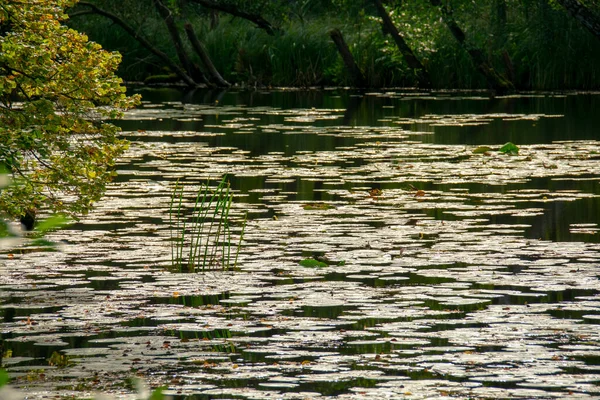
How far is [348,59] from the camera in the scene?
32.5 metres

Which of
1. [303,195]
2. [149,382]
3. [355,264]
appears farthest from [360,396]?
[303,195]

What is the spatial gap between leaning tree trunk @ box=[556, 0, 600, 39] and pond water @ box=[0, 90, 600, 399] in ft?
26.4

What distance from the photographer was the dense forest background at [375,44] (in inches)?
1164

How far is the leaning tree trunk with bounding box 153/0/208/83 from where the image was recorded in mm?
31972

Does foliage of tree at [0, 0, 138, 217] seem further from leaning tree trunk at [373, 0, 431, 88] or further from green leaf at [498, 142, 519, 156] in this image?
leaning tree trunk at [373, 0, 431, 88]

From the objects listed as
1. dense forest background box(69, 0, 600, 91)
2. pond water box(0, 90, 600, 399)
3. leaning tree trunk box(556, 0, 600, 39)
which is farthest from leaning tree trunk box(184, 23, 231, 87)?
pond water box(0, 90, 600, 399)

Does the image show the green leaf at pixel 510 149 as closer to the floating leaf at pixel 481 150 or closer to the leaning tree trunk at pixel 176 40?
the floating leaf at pixel 481 150

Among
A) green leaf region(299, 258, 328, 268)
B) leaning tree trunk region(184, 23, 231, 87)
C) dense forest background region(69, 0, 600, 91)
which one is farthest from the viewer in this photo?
leaning tree trunk region(184, 23, 231, 87)

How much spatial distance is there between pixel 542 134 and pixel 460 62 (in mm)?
11843

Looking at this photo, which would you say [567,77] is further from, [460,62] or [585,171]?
[585,171]

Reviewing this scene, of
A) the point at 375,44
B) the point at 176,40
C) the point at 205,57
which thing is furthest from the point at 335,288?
the point at 205,57

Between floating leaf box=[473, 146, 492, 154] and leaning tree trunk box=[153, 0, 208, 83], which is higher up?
leaning tree trunk box=[153, 0, 208, 83]

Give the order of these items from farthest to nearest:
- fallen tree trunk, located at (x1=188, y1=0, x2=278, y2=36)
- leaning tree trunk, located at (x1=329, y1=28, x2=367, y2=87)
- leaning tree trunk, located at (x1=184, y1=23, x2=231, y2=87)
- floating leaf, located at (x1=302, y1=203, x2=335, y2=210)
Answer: fallen tree trunk, located at (x1=188, y1=0, x2=278, y2=36) < leaning tree trunk, located at (x1=184, y1=23, x2=231, y2=87) < leaning tree trunk, located at (x1=329, y1=28, x2=367, y2=87) < floating leaf, located at (x1=302, y1=203, x2=335, y2=210)

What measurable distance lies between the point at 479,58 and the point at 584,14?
5398mm
